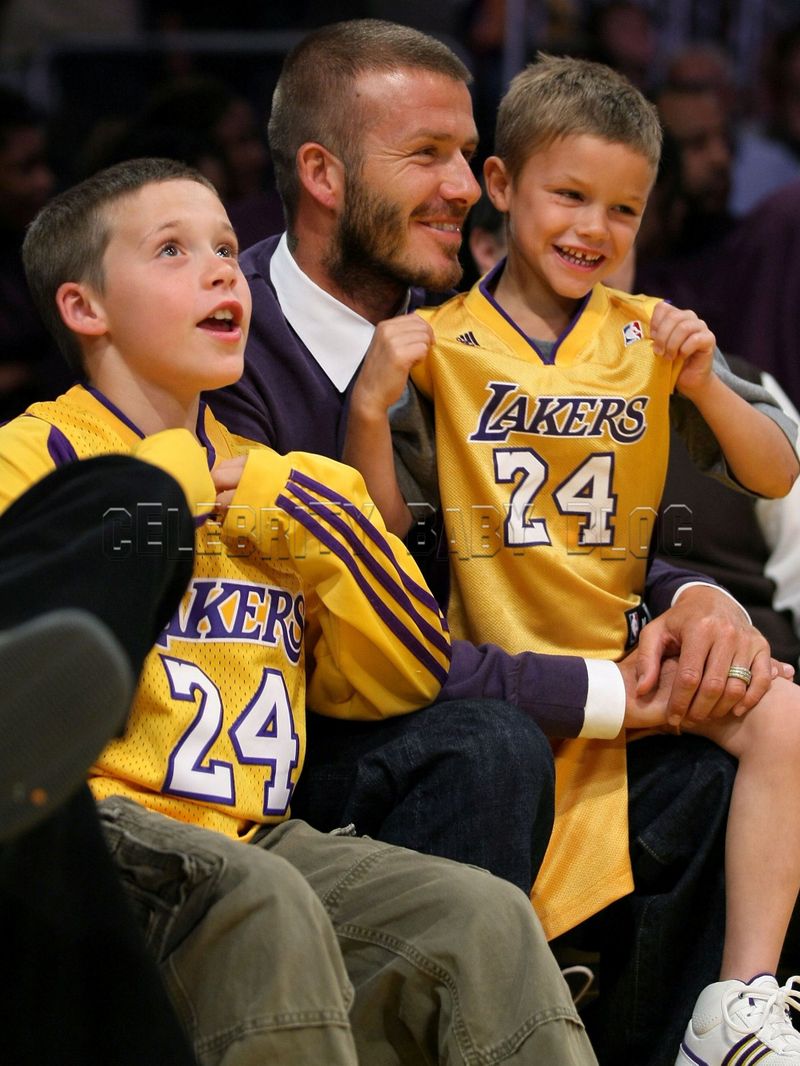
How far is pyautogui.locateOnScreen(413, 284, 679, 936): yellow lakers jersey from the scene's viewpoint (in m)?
1.80

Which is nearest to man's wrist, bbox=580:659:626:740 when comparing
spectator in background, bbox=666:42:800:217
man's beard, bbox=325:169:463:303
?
man's beard, bbox=325:169:463:303

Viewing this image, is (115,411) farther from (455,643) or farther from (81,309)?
(455,643)

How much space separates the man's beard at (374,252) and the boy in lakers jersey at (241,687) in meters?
0.32

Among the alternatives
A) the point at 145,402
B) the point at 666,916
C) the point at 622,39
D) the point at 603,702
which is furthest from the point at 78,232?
the point at 622,39

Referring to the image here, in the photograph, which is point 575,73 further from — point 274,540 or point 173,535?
point 173,535

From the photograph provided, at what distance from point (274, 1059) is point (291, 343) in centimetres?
94

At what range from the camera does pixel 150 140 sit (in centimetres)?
307

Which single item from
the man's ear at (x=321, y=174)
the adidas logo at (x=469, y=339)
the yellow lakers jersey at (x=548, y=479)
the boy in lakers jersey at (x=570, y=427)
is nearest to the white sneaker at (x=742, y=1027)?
the boy in lakers jersey at (x=570, y=427)

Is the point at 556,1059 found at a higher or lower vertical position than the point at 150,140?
lower

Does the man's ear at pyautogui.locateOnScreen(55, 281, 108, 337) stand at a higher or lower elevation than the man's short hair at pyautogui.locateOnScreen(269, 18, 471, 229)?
lower

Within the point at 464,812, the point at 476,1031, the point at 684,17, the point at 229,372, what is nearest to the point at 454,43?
the point at 684,17

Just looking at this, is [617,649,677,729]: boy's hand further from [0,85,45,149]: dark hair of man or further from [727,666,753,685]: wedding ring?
[0,85,45,149]: dark hair of man

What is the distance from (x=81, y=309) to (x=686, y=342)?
68 cm

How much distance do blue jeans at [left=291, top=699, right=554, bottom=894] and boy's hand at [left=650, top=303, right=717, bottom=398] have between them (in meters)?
0.48
